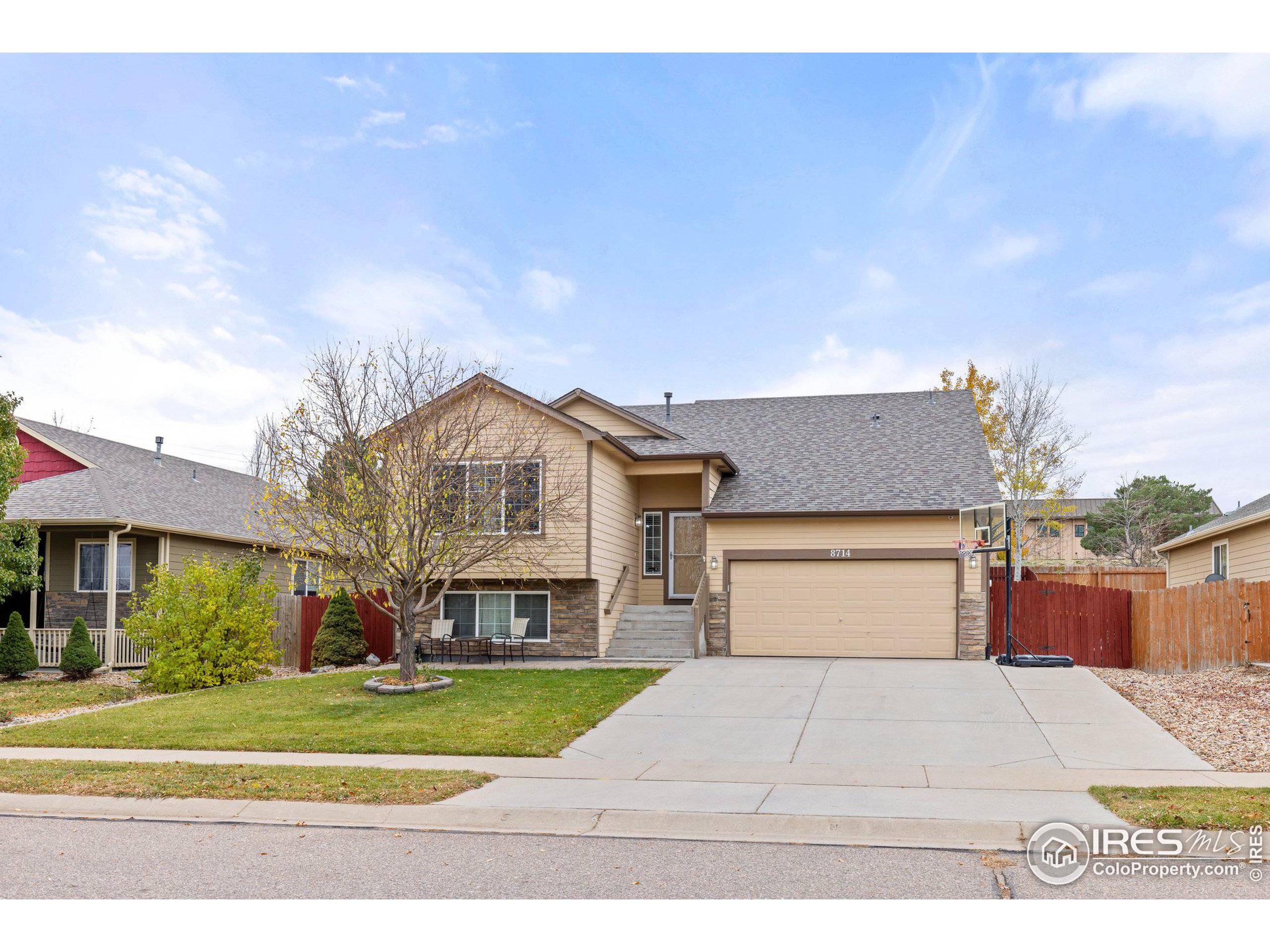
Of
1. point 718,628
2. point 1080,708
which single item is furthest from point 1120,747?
point 718,628

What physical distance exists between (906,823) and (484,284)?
2218 centimetres

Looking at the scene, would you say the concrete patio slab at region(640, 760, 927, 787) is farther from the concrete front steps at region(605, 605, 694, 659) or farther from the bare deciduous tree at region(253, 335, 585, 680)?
the concrete front steps at region(605, 605, 694, 659)

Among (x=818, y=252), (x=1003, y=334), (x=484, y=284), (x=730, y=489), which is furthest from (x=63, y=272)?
(x=1003, y=334)

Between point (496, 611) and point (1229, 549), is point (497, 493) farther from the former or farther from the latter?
point (1229, 549)

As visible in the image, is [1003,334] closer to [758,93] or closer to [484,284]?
[484,284]

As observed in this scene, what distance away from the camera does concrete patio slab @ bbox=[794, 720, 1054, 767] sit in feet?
31.9

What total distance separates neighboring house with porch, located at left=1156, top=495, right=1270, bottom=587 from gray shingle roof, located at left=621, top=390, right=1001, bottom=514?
594cm

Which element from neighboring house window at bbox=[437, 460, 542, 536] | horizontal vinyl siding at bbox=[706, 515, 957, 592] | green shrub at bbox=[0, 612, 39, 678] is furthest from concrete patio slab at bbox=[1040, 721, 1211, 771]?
green shrub at bbox=[0, 612, 39, 678]

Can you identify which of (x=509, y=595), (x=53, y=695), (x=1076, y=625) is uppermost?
(x=509, y=595)

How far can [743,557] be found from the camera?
19609mm

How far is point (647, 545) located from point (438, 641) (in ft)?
17.6

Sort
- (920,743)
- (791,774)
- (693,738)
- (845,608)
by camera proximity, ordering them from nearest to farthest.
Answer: (791,774), (920,743), (693,738), (845,608)

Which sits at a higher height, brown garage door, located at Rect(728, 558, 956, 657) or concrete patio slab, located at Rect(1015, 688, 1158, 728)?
brown garage door, located at Rect(728, 558, 956, 657)

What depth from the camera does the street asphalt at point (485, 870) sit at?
537 centimetres
